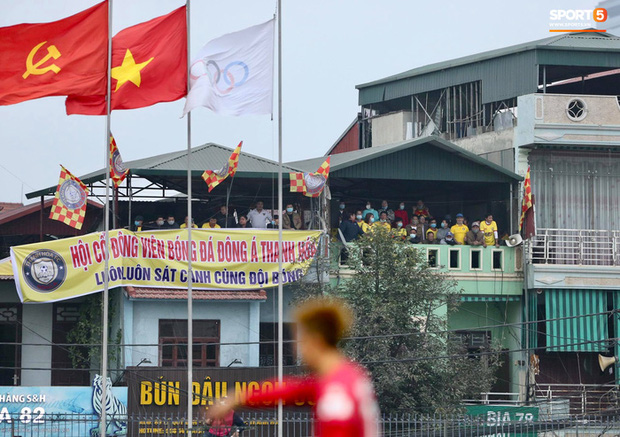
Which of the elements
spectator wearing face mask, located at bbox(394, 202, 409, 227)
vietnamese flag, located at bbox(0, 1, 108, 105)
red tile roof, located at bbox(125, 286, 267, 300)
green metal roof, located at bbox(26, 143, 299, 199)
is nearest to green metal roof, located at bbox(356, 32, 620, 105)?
spectator wearing face mask, located at bbox(394, 202, 409, 227)

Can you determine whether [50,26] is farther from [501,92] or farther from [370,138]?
[370,138]

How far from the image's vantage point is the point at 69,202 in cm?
2584

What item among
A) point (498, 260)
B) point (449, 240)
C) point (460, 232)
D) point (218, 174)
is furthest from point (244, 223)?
point (498, 260)

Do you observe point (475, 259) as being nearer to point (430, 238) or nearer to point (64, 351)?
point (430, 238)

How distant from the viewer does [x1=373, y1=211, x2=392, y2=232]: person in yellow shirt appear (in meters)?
26.2

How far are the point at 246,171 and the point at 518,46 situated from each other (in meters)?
10.5

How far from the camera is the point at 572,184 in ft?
103

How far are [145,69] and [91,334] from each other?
10.8m

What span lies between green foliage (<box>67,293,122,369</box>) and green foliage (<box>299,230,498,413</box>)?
19.3 feet

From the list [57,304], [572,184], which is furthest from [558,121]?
[57,304]

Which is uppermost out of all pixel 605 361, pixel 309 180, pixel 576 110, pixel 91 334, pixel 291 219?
pixel 576 110

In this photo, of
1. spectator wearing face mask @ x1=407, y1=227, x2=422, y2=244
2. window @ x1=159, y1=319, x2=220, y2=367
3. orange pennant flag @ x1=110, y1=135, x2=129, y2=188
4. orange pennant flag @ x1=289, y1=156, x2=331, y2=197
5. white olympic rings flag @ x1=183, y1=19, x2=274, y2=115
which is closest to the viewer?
Result: white olympic rings flag @ x1=183, y1=19, x2=274, y2=115

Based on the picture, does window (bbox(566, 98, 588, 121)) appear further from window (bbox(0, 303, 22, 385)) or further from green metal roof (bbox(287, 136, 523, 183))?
window (bbox(0, 303, 22, 385))

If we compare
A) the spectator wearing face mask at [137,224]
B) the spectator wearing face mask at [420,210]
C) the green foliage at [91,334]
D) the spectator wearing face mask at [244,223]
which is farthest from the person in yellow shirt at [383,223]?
the green foliage at [91,334]
